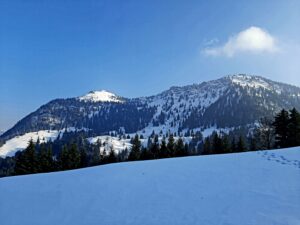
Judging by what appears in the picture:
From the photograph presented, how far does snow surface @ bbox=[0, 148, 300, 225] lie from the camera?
12.0 m

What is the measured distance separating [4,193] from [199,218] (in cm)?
1222

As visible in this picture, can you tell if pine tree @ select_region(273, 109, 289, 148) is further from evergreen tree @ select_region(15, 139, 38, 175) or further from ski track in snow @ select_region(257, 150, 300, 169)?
evergreen tree @ select_region(15, 139, 38, 175)

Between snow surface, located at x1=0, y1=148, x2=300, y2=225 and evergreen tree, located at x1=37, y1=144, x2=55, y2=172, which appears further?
evergreen tree, located at x1=37, y1=144, x2=55, y2=172

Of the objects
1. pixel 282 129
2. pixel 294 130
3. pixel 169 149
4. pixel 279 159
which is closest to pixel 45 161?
pixel 169 149

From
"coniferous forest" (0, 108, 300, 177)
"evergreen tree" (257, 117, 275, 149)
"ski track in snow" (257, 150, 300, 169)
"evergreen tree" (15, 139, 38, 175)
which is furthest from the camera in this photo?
"evergreen tree" (257, 117, 275, 149)

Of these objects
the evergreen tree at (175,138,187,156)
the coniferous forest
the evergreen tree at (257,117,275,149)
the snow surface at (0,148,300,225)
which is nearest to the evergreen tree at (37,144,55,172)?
the coniferous forest

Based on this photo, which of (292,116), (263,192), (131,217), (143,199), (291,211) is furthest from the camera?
(292,116)

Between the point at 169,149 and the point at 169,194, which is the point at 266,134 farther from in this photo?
the point at 169,194

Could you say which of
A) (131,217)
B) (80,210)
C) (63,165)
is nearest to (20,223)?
(80,210)

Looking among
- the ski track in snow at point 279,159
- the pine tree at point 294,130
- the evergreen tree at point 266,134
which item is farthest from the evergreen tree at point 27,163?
the ski track in snow at point 279,159

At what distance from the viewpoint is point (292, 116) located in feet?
162

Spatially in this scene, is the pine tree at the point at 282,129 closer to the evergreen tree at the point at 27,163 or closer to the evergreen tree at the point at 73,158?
the evergreen tree at the point at 73,158

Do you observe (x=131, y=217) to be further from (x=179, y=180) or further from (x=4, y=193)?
(x=4, y=193)

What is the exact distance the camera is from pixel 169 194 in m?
14.6
